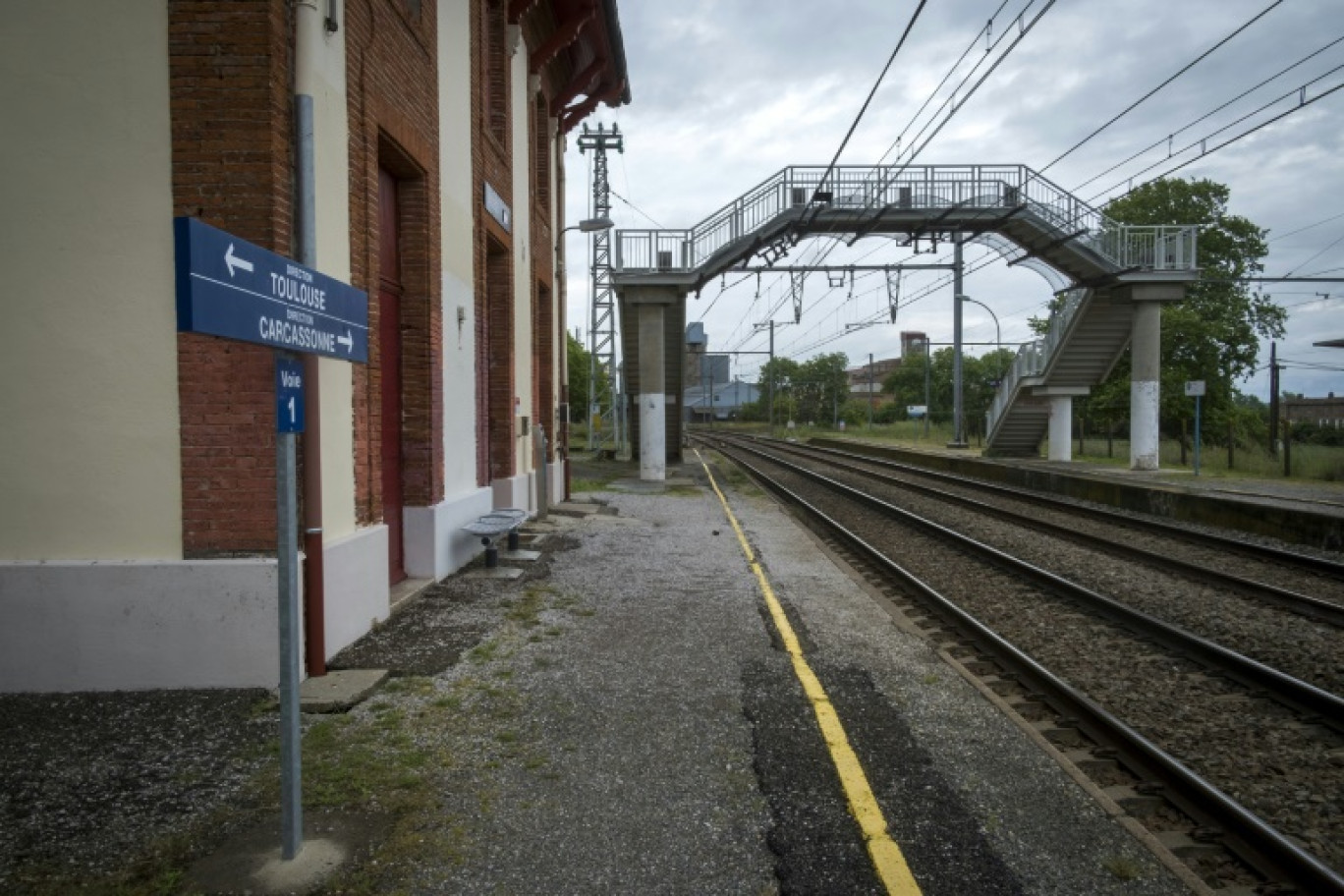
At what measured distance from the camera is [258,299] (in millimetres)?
2910

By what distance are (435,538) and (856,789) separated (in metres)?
5.71

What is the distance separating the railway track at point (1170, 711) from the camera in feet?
12.4

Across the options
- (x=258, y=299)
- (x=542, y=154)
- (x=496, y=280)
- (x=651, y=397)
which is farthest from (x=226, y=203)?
(x=651, y=397)

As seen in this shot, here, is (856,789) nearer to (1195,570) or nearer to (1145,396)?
(1195,570)

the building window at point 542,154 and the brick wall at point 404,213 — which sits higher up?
the building window at point 542,154

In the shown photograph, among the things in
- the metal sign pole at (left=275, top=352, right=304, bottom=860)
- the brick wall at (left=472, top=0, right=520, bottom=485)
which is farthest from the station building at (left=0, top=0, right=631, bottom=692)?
the brick wall at (left=472, top=0, right=520, bottom=485)

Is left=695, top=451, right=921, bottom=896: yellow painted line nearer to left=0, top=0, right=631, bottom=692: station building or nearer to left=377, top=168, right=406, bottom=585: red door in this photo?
left=0, top=0, right=631, bottom=692: station building

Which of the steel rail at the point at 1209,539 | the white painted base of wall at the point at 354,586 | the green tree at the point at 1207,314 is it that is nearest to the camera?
the white painted base of wall at the point at 354,586

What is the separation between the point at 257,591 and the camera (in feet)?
17.4

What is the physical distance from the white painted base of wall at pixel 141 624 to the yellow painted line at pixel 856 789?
3.38 meters

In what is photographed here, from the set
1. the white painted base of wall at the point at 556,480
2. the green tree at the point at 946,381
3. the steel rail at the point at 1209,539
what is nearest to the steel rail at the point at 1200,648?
the steel rail at the point at 1209,539

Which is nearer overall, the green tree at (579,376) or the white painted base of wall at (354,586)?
the white painted base of wall at (354,586)

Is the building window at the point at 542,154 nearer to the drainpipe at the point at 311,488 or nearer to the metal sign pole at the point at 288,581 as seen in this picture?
the drainpipe at the point at 311,488

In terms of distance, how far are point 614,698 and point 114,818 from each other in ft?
8.72
